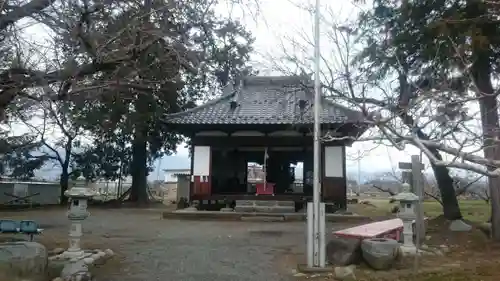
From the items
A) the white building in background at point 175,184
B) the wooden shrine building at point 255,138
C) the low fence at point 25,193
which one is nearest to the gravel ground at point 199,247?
the wooden shrine building at point 255,138

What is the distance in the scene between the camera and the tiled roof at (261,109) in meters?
16.1

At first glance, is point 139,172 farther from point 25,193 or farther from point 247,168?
point 247,168

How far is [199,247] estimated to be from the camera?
29.7ft

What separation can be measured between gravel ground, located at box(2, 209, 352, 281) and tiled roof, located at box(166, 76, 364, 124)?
163 inches

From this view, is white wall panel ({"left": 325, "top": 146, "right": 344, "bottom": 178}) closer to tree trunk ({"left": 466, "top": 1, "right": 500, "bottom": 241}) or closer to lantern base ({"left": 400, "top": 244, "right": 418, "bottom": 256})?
tree trunk ({"left": 466, "top": 1, "right": 500, "bottom": 241})

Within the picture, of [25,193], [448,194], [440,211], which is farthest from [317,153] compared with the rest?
[25,193]

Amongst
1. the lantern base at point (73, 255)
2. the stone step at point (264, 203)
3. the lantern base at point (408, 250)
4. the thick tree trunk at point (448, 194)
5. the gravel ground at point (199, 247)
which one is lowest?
the gravel ground at point (199, 247)

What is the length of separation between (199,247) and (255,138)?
9.09 meters

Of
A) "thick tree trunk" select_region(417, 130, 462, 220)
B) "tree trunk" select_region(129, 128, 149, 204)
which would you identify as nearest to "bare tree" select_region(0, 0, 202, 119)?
"thick tree trunk" select_region(417, 130, 462, 220)

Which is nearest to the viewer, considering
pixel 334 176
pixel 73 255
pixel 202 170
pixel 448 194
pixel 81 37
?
pixel 81 37

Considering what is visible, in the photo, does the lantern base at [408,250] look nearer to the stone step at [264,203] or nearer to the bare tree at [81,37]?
the bare tree at [81,37]

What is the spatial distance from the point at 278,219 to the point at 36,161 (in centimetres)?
1586

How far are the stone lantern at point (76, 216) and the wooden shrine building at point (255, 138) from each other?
9175mm

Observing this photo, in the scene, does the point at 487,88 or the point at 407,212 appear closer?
the point at 407,212
